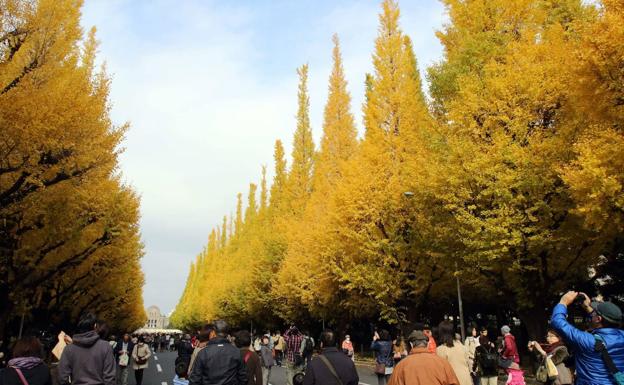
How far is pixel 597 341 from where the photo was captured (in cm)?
338

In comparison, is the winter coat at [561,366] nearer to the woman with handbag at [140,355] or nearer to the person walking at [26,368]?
the person walking at [26,368]

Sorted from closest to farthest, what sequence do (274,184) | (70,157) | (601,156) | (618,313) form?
(618,313), (601,156), (70,157), (274,184)

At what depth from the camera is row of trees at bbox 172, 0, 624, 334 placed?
34.6 ft

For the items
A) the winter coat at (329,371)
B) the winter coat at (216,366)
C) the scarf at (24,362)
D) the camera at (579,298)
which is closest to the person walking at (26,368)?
the scarf at (24,362)

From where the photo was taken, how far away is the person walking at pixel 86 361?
4723 millimetres

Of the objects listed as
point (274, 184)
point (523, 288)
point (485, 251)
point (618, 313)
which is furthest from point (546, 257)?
point (274, 184)

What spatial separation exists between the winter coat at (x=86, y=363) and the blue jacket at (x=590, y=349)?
13.3 ft

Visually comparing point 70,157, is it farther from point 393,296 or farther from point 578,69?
point 393,296

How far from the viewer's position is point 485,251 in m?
12.9

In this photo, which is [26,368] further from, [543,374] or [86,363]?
[543,374]

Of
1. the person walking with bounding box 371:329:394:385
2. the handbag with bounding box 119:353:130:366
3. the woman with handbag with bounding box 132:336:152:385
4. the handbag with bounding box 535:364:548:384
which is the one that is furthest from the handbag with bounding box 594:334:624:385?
the handbag with bounding box 119:353:130:366

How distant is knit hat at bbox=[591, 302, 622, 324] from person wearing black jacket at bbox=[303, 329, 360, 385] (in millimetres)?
2195

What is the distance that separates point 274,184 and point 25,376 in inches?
1620

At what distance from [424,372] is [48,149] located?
405 inches
